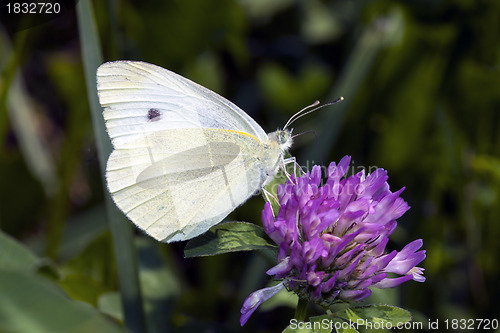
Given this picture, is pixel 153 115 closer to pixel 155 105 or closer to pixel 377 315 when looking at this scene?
pixel 155 105

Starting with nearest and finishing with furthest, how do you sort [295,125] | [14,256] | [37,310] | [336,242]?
[37,310]
[336,242]
[14,256]
[295,125]

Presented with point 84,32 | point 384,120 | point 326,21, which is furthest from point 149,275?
point 326,21

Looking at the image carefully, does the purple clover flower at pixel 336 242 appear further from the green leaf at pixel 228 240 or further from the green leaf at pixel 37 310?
the green leaf at pixel 37 310

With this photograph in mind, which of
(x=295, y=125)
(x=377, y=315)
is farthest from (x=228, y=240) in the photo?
(x=295, y=125)

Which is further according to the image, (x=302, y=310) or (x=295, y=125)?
(x=295, y=125)

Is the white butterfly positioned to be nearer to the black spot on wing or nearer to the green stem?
the black spot on wing
